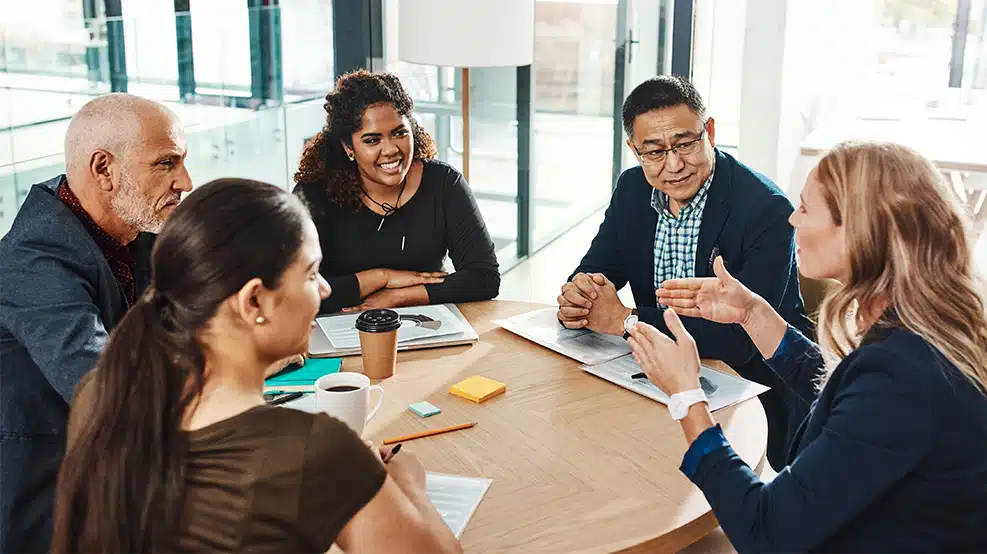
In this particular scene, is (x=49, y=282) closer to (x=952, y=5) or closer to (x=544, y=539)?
(x=544, y=539)

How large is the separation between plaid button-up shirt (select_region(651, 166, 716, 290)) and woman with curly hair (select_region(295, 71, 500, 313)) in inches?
18.0

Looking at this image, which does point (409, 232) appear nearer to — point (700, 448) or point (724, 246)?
point (724, 246)

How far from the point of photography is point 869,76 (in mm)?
6641

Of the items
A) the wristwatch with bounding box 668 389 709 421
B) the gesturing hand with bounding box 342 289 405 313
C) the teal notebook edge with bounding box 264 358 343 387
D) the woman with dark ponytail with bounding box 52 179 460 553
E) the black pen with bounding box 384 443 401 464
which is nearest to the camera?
the woman with dark ponytail with bounding box 52 179 460 553

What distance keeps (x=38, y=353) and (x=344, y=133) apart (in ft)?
4.31

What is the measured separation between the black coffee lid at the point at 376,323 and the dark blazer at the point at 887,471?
82cm

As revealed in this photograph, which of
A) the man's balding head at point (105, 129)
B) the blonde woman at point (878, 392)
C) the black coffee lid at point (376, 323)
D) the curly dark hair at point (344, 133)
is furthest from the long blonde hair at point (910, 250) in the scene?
the curly dark hair at point (344, 133)

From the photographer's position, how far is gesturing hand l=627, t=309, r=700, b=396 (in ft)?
5.15

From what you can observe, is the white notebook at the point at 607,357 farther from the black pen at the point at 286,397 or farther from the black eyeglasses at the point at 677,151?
the black pen at the point at 286,397

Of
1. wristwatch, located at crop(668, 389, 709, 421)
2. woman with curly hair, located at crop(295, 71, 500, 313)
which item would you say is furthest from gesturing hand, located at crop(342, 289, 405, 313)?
wristwatch, located at crop(668, 389, 709, 421)

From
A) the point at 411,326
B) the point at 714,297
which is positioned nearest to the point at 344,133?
the point at 411,326

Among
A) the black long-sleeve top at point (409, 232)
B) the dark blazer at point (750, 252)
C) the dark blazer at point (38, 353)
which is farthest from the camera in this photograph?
the black long-sleeve top at point (409, 232)

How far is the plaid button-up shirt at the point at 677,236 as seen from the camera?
2.50 meters

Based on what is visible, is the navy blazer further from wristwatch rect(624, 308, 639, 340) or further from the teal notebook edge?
the teal notebook edge
